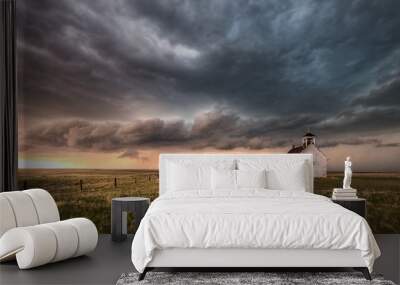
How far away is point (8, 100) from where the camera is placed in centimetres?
659

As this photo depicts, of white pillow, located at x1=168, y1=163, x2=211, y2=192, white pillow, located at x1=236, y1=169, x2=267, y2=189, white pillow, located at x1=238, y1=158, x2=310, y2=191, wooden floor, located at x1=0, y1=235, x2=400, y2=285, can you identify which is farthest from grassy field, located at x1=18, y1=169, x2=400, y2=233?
wooden floor, located at x1=0, y1=235, x2=400, y2=285

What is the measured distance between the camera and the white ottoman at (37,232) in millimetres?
4539

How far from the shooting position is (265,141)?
738 centimetres

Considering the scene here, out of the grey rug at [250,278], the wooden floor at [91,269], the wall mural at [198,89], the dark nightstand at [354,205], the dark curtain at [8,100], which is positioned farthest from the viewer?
the wall mural at [198,89]

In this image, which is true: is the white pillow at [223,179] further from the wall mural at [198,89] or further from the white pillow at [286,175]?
the wall mural at [198,89]

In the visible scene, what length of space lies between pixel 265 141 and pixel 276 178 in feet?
4.23

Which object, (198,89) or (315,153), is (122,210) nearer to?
(198,89)

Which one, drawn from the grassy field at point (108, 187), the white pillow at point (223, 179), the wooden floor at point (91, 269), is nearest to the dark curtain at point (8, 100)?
the grassy field at point (108, 187)

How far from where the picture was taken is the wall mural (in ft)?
23.7

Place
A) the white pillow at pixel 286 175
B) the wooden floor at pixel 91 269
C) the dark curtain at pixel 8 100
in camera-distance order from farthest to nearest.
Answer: the dark curtain at pixel 8 100, the white pillow at pixel 286 175, the wooden floor at pixel 91 269

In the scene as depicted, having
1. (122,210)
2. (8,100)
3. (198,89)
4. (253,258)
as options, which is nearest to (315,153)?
(198,89)

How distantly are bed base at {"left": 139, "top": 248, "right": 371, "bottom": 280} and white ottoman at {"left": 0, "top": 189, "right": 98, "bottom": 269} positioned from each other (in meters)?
0.94

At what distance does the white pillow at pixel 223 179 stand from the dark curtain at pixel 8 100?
254cm

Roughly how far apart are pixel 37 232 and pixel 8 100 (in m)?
2.59
